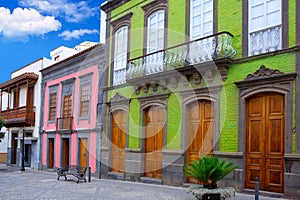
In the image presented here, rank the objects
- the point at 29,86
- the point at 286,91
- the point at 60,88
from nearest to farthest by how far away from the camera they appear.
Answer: the point at 286,91 → the point at 60,88 → the point at 29,86

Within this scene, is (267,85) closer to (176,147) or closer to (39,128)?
(176,147)

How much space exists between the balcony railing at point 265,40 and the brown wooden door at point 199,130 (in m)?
2.44

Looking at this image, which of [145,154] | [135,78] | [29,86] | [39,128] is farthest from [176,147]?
[29,86]

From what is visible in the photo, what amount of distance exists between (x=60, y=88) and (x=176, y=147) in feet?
36.9

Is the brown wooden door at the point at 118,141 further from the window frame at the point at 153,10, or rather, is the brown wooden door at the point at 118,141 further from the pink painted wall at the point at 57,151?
the pink painted wall at the point at 57,151

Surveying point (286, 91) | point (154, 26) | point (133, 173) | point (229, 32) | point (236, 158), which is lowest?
point (133, 173)

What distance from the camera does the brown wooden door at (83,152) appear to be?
1972 cm

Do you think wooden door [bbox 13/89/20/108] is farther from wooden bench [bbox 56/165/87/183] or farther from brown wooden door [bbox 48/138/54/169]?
wooden bench [bbox 56/165/87/183]

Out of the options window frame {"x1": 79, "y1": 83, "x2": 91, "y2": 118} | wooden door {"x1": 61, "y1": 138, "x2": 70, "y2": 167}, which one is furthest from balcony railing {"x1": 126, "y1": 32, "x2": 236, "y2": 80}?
wooden door {"x1": 61, "y1": 138, "x2": 70, "y2": 167}

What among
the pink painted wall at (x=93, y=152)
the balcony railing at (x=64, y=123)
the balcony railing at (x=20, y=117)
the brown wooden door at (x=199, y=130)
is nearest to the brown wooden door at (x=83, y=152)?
the pink painted wall at (x=93, y=152)

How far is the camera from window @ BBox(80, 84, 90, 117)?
20172 mm

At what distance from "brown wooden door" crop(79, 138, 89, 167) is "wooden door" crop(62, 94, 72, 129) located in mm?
1595

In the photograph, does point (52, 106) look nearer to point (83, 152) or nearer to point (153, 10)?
point (83, 152)

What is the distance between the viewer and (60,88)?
23.1m
